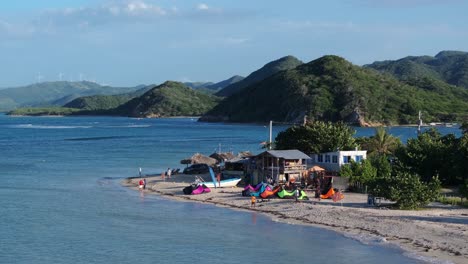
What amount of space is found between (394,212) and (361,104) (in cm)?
15992

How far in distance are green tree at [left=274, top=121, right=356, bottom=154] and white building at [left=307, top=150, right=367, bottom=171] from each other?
1.50m

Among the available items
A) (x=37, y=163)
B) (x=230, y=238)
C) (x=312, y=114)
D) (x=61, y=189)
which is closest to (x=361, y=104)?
(x=312, y=114)

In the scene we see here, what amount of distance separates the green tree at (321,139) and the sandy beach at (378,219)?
8.45 meters

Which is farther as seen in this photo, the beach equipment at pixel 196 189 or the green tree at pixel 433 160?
the beach equipment at pixel 196 189

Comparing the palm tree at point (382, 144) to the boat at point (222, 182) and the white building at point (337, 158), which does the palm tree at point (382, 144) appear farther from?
the boat at point (222, 182)

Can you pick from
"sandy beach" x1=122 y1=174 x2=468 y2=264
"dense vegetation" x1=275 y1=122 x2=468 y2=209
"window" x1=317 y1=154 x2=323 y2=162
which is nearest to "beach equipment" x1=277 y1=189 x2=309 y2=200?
"sandy beach" x1=122 y1=174 x2=468 y2=264

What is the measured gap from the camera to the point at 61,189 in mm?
51750

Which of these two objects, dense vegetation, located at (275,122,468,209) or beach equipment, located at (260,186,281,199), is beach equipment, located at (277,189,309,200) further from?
dense vegetation, located at (275,122,468,209)

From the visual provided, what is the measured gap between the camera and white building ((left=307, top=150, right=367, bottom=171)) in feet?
162

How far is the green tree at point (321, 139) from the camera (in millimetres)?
52969

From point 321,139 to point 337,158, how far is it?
163 inches

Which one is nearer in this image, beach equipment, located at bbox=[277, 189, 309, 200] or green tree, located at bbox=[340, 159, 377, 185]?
beach equipment, located at bbox=[277, 189, 309, 200]

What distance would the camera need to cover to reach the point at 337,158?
162 ft

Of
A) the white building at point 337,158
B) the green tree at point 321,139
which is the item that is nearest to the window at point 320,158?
the white building at point 337,158
